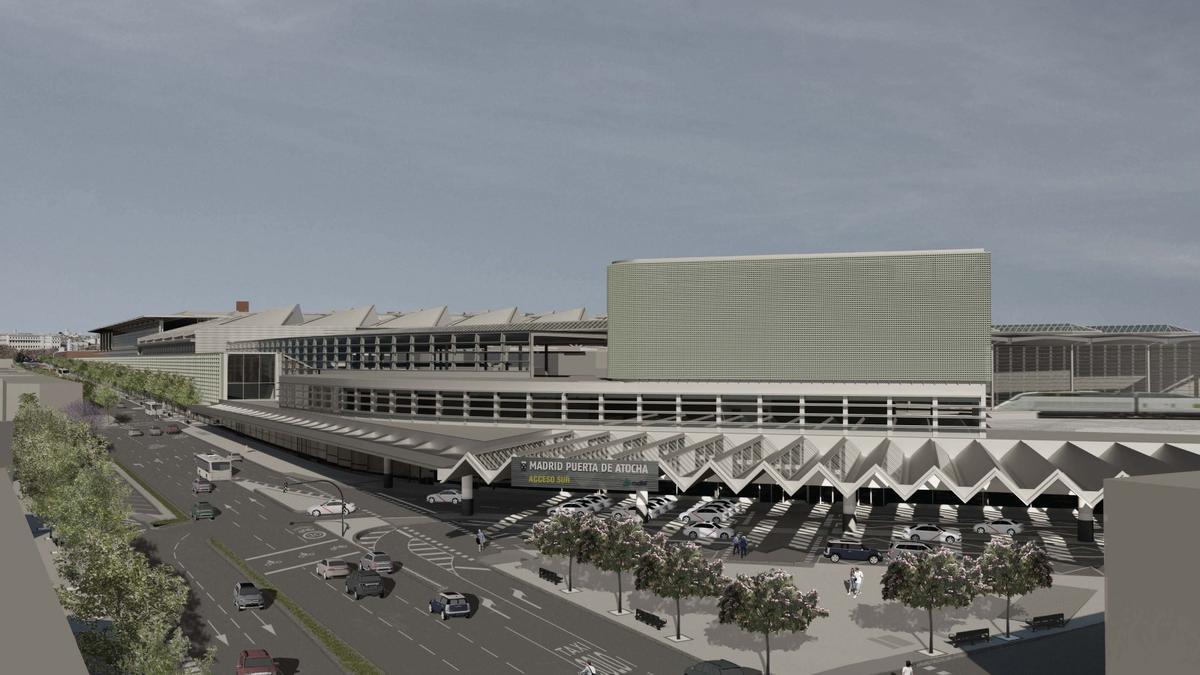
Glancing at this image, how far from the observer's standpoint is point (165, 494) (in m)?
96.6

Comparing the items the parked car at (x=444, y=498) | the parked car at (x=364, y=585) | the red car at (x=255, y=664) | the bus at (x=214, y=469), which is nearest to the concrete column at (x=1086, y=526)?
the parked car at (x=364, y=585)

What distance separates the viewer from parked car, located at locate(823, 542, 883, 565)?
65.9 metres

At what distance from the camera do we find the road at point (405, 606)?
46.9 metres

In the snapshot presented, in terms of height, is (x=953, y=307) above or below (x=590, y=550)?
above

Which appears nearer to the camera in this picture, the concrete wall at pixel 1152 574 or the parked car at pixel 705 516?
the concrete wall at pixel 1152 574

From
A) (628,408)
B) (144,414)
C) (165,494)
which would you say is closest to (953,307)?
(628,408)

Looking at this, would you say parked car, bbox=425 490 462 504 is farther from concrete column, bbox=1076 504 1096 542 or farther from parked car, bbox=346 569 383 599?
concrete column, bbox=1076 504 1096 542

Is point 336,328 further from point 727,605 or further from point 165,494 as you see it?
point 727,605

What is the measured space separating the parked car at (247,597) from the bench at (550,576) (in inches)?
706

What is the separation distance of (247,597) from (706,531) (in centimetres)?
3403

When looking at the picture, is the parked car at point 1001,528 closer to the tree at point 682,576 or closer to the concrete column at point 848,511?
the concrete column at point 848,511

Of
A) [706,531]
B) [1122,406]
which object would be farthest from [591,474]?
[1122,406]

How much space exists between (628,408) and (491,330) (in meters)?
26.2

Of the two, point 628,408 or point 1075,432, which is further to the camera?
point 628,408
